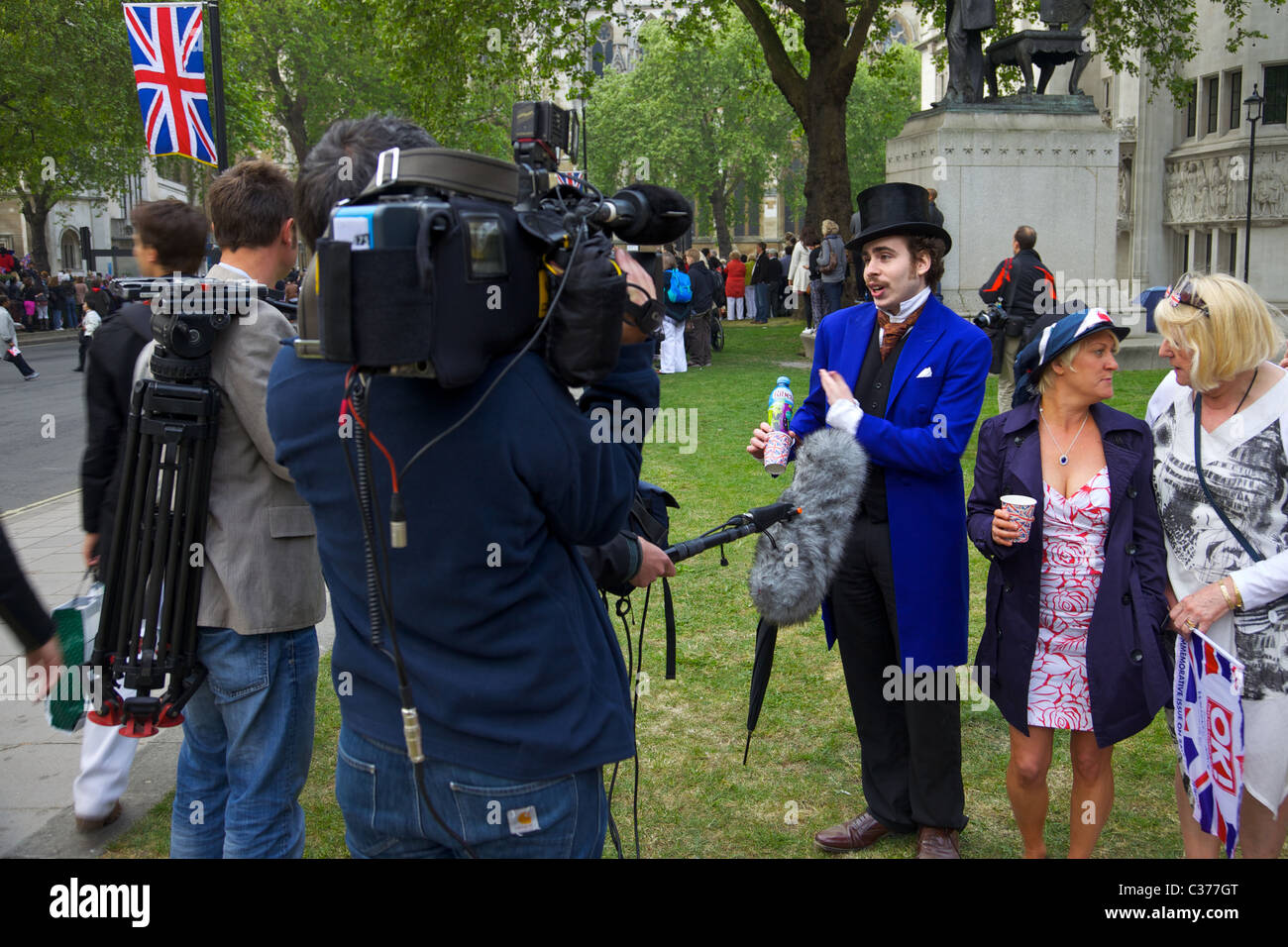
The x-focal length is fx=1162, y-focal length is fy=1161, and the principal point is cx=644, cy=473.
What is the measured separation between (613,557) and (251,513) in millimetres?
1204

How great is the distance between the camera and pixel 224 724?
326 cm

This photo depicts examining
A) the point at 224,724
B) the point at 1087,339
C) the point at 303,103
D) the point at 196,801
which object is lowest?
the point at 196,801

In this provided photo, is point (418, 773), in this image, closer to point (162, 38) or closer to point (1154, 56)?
point (162, 38)

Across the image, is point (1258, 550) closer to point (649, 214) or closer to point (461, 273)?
point (649, 214)

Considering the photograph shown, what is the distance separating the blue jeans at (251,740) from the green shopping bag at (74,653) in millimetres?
293

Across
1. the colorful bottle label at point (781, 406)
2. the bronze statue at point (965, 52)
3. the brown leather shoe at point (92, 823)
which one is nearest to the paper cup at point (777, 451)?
the colorful bottle label at point (781, 406)

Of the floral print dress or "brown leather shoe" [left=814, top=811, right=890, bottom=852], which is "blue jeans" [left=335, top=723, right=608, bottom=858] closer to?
the floral print dress

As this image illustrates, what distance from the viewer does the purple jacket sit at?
137 inches

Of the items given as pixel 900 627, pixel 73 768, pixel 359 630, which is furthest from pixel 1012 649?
pixel 73 768

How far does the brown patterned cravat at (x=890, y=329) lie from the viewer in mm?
3996

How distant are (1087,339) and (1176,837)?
189cm

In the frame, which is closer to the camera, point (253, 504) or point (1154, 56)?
point (253, 504)

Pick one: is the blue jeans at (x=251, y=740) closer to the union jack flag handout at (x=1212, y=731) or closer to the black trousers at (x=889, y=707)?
the black trousers at (x=889, y=707)

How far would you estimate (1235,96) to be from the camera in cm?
3688
